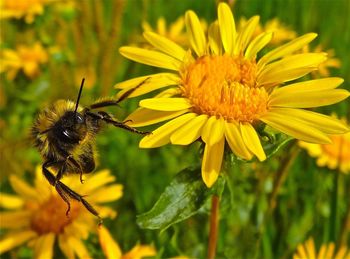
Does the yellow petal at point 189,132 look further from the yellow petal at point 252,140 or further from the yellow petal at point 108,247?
the yellow petal at point 108,247

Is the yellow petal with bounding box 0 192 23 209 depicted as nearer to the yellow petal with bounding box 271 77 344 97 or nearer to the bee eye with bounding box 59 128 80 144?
the bee eye with bounding box 59 128 80 144

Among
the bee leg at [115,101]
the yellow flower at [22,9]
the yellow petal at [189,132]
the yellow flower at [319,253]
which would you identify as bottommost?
the yellow flower at [319,253]

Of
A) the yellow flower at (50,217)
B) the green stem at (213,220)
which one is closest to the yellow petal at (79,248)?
the yellow flower at (50,217)

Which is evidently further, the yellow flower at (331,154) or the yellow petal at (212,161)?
the yellow flower at (331,154)

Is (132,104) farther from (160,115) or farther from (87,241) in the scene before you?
(160,115)

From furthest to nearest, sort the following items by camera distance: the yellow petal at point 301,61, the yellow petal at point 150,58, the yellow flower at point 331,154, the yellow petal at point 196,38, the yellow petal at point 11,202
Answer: the yellow flower at point 331,154
the yellow petal at point 11,202
the yellow petal at point 196,38
the yellow petal at point 150,58
the yellow petal at point 301,61

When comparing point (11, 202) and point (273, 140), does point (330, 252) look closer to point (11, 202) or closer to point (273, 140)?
point (273, 140)

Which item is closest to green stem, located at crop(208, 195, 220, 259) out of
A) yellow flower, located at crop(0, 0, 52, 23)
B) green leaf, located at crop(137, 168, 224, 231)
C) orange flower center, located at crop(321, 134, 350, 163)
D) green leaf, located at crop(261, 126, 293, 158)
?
green leaf, located at crop(137, 168, 224, 231)
